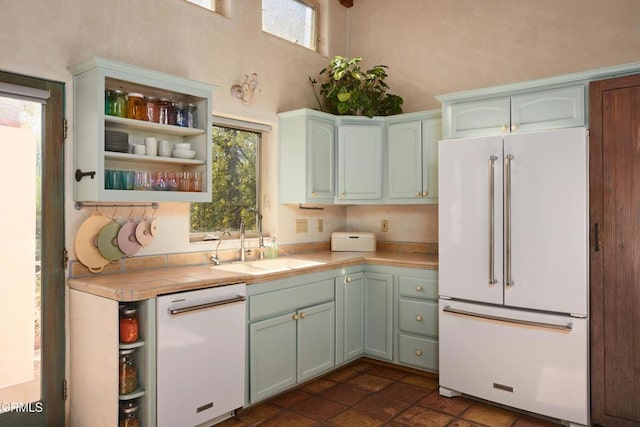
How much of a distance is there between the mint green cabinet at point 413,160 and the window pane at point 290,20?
1206 mm

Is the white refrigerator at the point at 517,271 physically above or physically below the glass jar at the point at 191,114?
below

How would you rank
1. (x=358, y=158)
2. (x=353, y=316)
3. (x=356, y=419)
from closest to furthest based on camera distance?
(x=356, y=419) < (x=353, y=316) < (x=358, y=158)

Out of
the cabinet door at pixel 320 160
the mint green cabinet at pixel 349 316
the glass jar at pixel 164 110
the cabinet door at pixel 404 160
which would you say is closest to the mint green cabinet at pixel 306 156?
the cabinet door at pixel 320 160

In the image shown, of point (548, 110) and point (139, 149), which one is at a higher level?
point (548, 110)

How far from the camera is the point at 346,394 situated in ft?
10.3

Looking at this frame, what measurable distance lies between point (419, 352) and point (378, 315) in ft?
1.38

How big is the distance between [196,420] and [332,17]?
3695 millimetres

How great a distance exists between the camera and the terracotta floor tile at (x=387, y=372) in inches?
137

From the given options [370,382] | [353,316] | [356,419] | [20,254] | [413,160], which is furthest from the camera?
[413,160]

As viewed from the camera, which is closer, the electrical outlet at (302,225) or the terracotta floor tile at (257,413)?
the terracotta floor tile at (257,413)

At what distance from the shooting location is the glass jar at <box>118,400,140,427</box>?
228 centimetres

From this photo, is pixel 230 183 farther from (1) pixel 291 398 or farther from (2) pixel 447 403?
(2) pixel 447 403

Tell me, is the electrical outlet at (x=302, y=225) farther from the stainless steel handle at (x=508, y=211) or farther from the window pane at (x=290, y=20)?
the stainless steel handle at (x=508, y=211)

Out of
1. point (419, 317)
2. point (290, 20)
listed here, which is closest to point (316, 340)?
point (419, 317)
